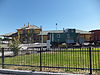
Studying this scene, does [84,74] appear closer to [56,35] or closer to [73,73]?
[73,73]

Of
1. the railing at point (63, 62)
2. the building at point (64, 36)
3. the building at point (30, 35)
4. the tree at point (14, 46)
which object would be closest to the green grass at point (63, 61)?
the railing at point (63, 62)

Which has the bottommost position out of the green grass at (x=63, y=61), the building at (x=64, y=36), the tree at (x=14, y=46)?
the green grass at (x=63, y=61)

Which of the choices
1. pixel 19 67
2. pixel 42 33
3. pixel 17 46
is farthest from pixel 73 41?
pixel 19 67

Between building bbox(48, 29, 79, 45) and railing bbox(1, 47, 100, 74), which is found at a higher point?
building bbox(48, 29, 79, 45)

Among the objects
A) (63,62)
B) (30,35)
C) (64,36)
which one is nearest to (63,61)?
(63,62)

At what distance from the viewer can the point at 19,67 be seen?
7.39 metres

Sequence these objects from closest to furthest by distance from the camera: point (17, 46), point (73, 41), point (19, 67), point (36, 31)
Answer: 1. point (19, 67)
2. point (17, 46)
3. point (73, 41)
4. point (36, 31)

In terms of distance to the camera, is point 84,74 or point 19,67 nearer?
point 84,74

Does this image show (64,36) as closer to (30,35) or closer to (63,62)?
(30,35)

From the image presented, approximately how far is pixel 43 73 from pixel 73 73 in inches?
52.2

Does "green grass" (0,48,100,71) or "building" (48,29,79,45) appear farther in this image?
"building" (48,29,79,45)

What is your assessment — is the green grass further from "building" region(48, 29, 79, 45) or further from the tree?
"building" region(48, 29, 79, 45)

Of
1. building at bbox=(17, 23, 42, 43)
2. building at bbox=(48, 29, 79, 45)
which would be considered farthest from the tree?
building at bbox=(17, 23, 42, 43)

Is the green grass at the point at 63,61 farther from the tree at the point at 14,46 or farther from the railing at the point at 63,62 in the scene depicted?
the tree at the point at 14,46
